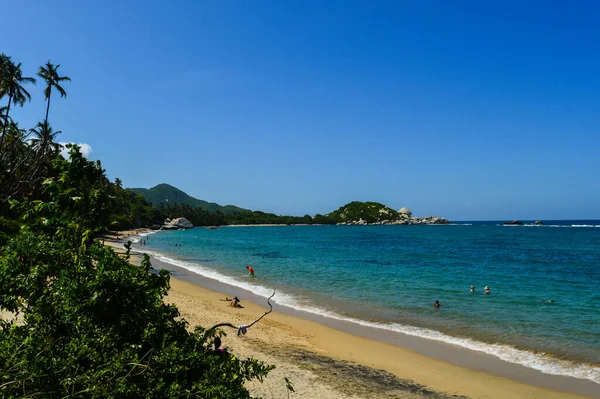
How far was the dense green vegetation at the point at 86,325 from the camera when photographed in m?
3.88

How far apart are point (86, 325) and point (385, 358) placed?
34.7 ft

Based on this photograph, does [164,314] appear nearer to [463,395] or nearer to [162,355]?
[162,355]

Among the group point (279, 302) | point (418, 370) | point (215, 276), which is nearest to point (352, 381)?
point (418, 370)

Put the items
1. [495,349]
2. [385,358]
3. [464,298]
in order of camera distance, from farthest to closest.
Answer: [464,298], [495,349], [385,358]

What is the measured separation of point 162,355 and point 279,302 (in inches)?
718

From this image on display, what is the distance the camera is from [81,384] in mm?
3916

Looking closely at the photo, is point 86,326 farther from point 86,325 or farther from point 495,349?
point 495,349

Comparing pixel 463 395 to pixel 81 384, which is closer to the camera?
pixel 81 384

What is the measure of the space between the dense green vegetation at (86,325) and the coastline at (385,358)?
5.60 m

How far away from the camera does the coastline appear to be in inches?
412

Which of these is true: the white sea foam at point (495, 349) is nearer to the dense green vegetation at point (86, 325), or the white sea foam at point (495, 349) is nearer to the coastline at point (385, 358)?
the coastline at point (385, 358)

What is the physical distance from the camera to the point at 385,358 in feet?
42.1

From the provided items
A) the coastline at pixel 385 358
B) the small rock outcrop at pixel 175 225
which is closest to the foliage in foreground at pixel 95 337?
the coastline at pixel 385 358

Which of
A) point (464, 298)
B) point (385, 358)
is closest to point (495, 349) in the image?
point (385, 358)
